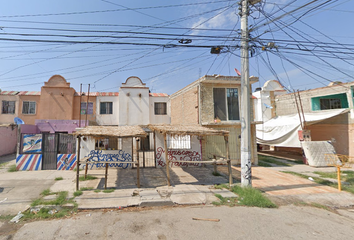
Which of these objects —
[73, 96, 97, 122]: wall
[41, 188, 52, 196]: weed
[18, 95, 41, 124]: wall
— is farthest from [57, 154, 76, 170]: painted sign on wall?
[18, 95, 41, 124]: wall

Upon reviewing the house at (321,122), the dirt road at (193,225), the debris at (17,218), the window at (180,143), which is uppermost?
the house at (321,122)

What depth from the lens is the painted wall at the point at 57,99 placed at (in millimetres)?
21234

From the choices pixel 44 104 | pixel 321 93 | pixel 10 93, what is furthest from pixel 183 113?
pixel 10 93

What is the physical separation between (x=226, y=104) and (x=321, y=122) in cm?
974

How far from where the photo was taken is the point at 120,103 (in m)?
21.9

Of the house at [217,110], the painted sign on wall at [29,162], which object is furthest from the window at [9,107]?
the house at [217,110]

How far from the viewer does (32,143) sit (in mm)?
11031

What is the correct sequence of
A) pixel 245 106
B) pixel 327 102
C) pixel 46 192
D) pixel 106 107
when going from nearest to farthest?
pixel 46 192, pixel 245 106, pixel 327 102, pixel 106 107

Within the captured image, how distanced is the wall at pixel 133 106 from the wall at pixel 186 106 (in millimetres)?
5362

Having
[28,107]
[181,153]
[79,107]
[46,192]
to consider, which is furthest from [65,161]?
[28,107]

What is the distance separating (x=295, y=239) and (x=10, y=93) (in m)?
28.6

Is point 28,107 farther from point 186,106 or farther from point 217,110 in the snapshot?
point 217,110

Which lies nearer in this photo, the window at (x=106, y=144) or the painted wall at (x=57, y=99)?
the window at (x=106, y=144)

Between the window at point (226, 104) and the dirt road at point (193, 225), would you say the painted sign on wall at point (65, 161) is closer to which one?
the dirt road at point (193, 225)
